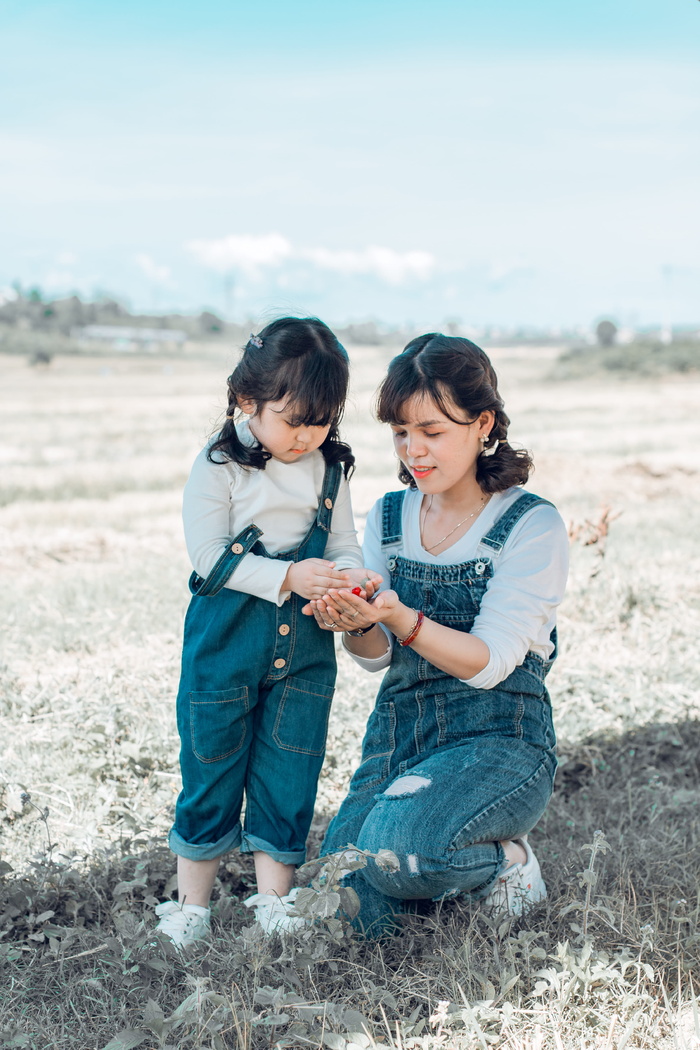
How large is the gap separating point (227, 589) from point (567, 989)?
1.23 meters

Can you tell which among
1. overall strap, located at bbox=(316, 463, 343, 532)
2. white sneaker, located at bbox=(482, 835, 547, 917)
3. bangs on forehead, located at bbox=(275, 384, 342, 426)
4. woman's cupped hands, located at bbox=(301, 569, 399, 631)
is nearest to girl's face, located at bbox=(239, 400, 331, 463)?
bangs on forehead, located at bbox=(275, 384, 342, 426)

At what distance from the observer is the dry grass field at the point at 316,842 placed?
212 cm

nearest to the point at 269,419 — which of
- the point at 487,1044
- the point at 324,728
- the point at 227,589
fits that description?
the point at 227,589

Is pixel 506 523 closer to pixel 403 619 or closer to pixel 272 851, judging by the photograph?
pixel 403 619

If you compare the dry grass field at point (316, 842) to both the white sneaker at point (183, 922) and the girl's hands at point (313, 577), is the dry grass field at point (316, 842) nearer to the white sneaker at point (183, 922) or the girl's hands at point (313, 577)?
the white sneaker at point (183, 922)

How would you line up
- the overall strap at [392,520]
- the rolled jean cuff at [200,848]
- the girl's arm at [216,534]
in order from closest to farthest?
1. the girl's arm at [216,534]
2. the rolled jean cuff at [200,848]
3. the overall strap at [392,520]

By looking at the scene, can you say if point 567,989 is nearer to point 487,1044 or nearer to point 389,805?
point 487,1044

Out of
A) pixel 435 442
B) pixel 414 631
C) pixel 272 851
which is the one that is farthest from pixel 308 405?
pixel 272 851

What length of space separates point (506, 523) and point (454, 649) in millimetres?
404

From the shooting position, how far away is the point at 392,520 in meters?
2.92

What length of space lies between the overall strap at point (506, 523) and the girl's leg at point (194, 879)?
1101 mm

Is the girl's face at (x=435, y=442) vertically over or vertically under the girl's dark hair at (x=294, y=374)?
under

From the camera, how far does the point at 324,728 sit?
9.02 ft

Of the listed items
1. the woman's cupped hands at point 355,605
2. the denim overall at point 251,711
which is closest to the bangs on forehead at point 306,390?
the denim overall at point 251,711
